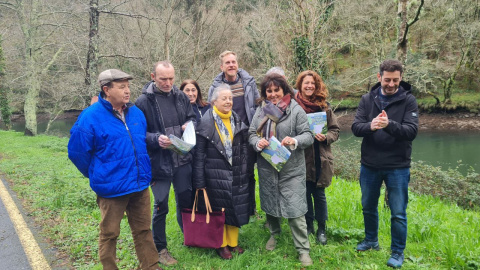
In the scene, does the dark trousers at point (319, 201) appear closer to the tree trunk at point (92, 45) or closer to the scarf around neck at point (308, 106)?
the scarf around neck at point (308, 106)

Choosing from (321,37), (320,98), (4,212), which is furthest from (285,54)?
(4,212)

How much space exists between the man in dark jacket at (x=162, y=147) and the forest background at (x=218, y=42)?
3.77 metres

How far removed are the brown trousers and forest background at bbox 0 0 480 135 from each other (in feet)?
14.9

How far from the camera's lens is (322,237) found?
3.81m

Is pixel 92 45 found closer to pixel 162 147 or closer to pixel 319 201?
pixel 162 147

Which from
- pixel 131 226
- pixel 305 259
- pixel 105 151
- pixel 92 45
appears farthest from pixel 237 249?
pixel 92 45

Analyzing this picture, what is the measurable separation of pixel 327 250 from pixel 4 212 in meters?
5.24

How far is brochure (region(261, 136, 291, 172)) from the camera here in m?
3.21

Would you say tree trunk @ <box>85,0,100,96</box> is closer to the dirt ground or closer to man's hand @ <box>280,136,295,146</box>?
man's hand @ <box>280,136,295,146</box>

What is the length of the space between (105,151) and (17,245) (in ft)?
7.88

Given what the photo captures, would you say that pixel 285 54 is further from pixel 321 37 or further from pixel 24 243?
pixel 24 243

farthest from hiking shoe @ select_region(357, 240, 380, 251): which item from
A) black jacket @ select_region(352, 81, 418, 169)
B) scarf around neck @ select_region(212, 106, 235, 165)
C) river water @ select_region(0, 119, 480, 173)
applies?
river water @ select_region(0, 119, 480, 173)

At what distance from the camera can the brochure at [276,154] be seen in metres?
3.21

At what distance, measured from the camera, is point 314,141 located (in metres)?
3.79
